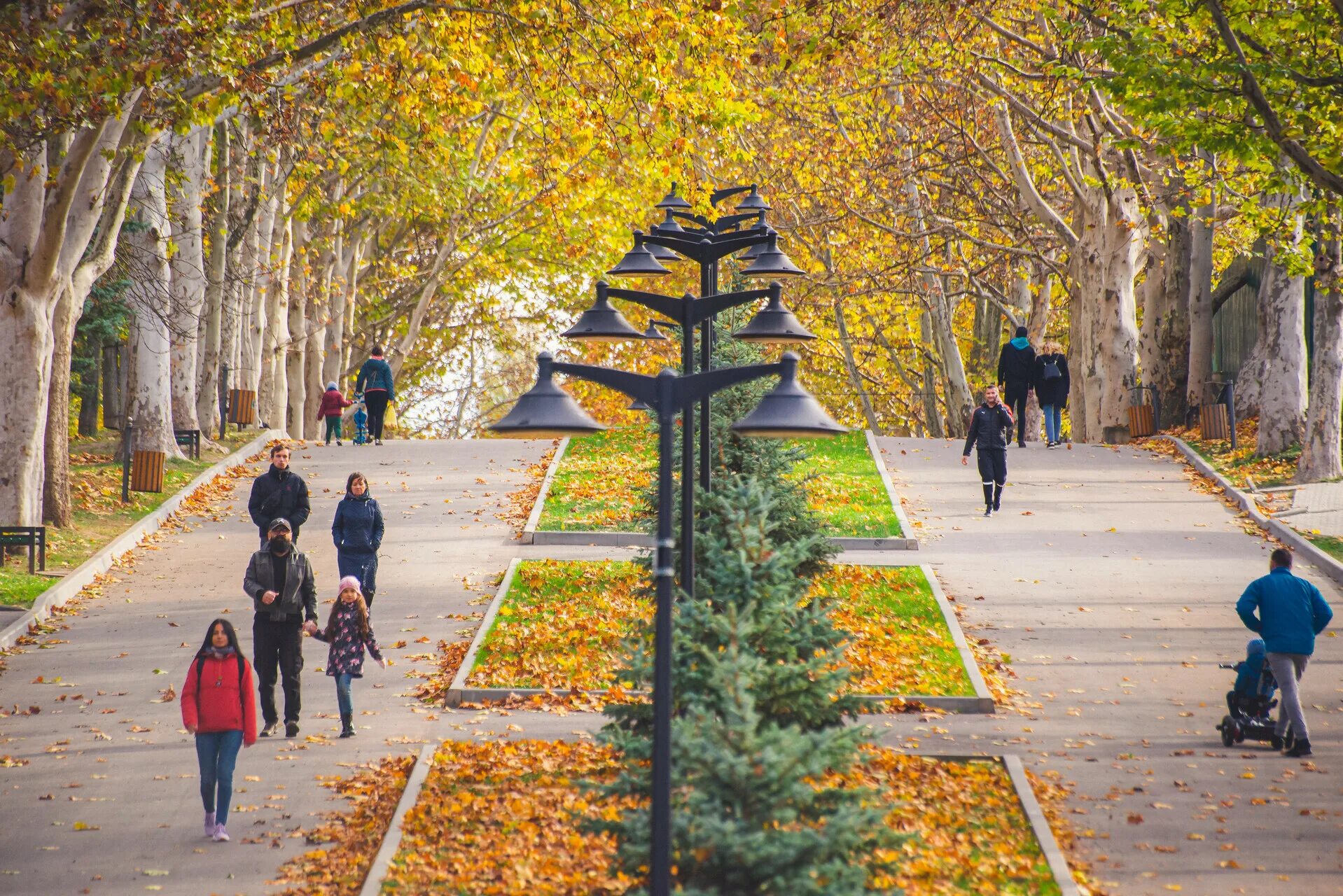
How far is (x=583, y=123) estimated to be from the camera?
17828mm

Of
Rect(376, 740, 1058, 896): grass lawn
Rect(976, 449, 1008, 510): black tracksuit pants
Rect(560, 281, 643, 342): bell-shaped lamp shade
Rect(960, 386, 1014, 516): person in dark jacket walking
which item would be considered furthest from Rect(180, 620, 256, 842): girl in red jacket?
Rect(976, 449, 1008, 510): black tracksuit pants

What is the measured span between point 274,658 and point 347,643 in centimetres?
65

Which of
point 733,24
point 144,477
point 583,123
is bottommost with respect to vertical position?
point 144,477

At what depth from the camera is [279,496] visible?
43.1 feet

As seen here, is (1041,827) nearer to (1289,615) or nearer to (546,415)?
Result: (1289,615)

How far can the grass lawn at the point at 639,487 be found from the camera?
58.5 ft

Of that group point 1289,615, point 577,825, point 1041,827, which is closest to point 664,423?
A: point 577,825

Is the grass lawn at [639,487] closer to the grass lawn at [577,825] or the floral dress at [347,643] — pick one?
the floral dress at [347,643]

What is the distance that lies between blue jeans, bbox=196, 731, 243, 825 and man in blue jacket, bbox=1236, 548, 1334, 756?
6.78 m

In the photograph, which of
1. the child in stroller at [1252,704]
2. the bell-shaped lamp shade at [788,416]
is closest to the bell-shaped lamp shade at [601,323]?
the bell-shaped lamp shade at [788,416]

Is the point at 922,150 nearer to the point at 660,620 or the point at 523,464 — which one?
the point at 523,464

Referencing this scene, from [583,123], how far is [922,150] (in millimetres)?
9746

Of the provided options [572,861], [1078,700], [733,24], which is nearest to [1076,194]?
[733,24]

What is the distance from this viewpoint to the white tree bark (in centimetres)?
2134
